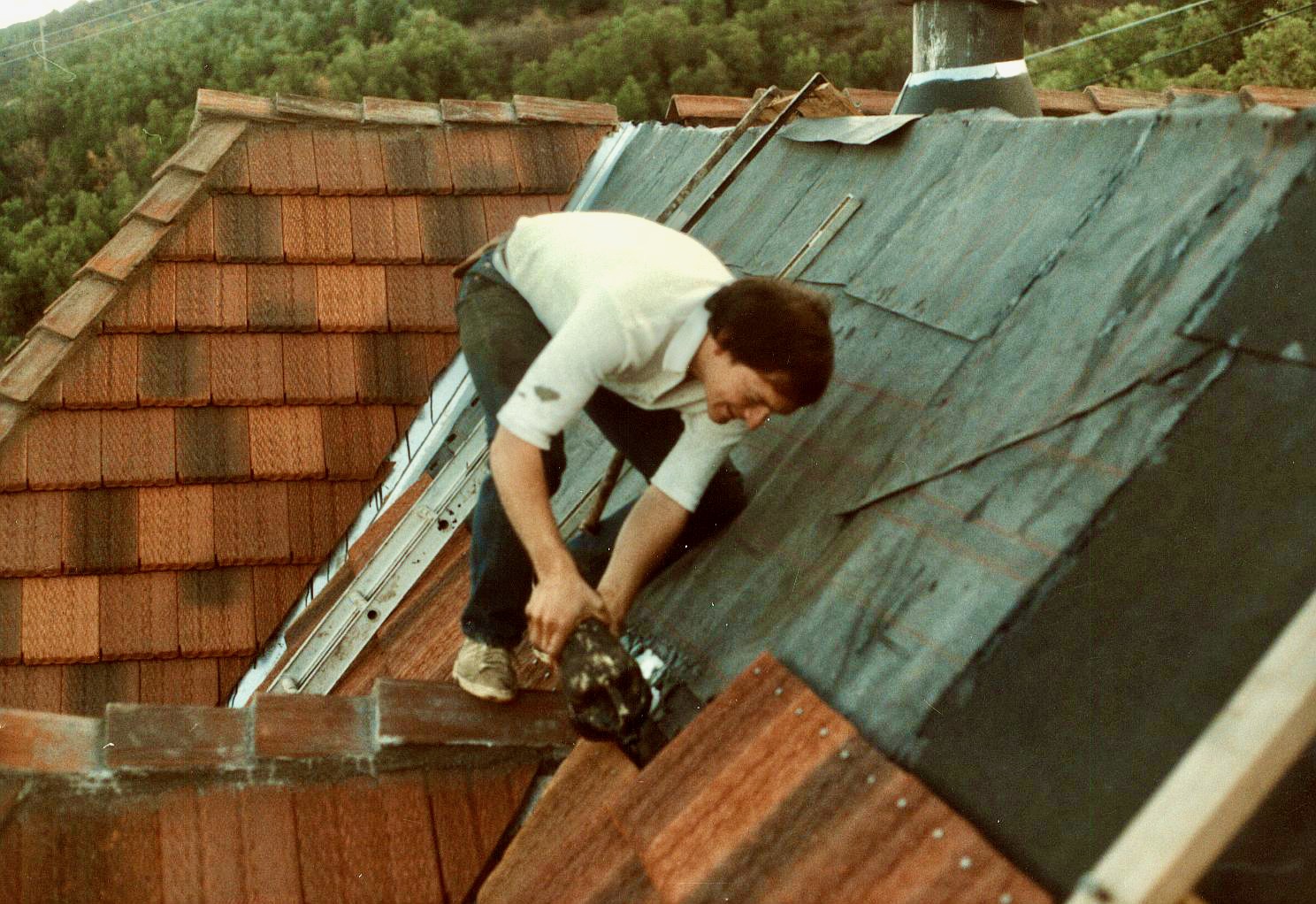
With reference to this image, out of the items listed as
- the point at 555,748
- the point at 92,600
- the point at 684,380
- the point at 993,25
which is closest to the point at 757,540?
the point at 684,380

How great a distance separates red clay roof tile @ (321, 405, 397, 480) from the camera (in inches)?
199

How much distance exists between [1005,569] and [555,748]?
107 cm

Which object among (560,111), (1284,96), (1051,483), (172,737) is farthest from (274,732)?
(1284,96)

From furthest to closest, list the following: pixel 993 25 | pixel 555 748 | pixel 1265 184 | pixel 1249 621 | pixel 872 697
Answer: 1. pixel 993 25
2. pixel 555 748
3. pixel 1265 184
4. pixel 872 697
5. pixel 1249 621

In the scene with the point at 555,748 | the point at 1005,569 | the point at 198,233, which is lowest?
the point at 198,233

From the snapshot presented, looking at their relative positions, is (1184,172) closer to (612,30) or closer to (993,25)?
(993,25)

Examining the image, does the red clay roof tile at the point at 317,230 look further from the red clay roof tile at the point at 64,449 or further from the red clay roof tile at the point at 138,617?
the red clay roof tile at the point at 138,617

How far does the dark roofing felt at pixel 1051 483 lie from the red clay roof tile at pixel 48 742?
1.10m

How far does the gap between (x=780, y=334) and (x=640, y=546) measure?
560 millimetres

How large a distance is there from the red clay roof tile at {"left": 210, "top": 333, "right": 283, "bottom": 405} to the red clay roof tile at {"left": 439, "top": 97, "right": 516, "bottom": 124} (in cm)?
140

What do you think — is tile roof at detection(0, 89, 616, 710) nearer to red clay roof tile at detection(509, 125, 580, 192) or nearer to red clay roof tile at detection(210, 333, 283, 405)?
red clay roof tile at detection(210, 333, 283, 405)

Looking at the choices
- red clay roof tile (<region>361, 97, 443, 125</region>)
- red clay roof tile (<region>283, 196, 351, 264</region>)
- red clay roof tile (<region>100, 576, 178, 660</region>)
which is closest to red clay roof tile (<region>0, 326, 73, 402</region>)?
red clay roof tile (<region>100, 576, 178, 660</region>)

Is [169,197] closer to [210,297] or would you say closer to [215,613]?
[210,297]

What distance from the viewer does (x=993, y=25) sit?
177 inches
